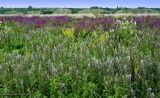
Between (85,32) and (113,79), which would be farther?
(85,32)

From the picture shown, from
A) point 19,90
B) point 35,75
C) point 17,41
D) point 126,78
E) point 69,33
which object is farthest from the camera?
point 69,33

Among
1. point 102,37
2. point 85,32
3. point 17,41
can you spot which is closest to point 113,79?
point 102,37

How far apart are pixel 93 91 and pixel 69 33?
7581 mm

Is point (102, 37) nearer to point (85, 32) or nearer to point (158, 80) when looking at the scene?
point (85, 32)

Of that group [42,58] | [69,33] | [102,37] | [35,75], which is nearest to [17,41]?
[69,33]

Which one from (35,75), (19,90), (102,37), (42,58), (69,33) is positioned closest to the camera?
(19,90)

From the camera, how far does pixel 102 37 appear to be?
38.2 feet

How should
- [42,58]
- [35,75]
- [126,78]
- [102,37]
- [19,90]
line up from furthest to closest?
[102,37] < [42,58] < [35,75] < [19,90] < [126,78]

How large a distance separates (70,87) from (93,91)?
20.0 inches

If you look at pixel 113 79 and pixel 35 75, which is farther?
pixel 35 75

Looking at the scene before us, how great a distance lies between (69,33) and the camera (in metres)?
14.2

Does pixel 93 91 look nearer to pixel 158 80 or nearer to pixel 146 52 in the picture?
pixel 158 80

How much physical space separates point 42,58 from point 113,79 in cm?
241

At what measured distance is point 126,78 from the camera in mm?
6539
